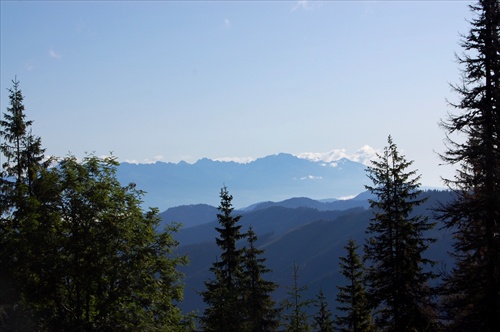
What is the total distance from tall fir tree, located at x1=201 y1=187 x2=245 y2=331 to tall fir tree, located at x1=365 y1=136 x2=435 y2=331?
8.69 metres

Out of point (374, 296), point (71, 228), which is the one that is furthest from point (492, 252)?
point (71, 228)

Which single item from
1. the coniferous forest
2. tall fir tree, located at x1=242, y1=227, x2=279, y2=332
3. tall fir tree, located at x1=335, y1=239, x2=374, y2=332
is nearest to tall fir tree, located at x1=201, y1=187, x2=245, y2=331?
tall fir tree, located at x1=242, y1=227, x2=279, y2=332

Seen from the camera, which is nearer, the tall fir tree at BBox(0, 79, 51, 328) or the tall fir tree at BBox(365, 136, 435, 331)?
the tall fir tree at BBox(0, 79, 51, 328)

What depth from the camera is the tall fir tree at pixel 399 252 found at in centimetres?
2714

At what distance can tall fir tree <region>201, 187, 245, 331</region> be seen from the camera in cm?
2614

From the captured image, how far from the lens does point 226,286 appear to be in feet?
107

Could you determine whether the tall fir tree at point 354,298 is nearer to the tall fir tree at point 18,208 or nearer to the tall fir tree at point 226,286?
the tall fir tree at point 226,286

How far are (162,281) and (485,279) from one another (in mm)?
13292

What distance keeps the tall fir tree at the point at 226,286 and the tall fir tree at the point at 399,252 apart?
8689 mm

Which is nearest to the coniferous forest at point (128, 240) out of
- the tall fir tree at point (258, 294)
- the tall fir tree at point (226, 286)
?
the tall fir tree at point (226, 286)

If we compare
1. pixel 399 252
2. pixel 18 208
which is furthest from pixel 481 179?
pixel 18 208

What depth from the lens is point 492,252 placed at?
1769cm

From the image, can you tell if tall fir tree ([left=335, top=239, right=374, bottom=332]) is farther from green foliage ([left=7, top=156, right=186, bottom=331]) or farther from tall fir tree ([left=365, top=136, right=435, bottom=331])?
green foliage ([left=7, top=156, right=186, bottom=331])

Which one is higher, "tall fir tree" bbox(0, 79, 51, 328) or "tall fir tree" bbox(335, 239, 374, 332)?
"tall fir tree" bbox(0, 79, 51, 328)
